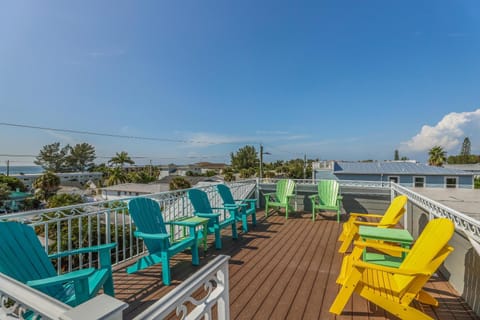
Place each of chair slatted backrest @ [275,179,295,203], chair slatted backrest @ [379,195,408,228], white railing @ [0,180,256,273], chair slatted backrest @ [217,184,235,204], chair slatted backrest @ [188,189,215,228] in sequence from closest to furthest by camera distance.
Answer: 1. white railing @ [0,180,256,273]
2. chair slatted backrest @ [379,195,408,228]
3. chair slatted backrest @ [188,189,215,228]
4. chair slatted backrest @ [217,184,235,204]
5. chair slatted backrest @ [275,179,295,203]

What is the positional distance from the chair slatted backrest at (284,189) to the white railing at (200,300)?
476cm

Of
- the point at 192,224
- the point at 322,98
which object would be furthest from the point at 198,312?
the point at 322,98

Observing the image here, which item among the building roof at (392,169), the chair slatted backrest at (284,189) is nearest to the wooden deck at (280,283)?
the chair slatted backrest at (284,189)

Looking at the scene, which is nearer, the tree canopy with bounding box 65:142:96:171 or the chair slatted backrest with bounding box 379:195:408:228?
the chair slatted backrest with bounding box 379:195:408:228

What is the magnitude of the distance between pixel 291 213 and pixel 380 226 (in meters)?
3.01

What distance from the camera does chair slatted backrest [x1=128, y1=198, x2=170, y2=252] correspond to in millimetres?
2652

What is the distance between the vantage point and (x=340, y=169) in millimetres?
17969

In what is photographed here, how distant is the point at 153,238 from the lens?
8.19 feet

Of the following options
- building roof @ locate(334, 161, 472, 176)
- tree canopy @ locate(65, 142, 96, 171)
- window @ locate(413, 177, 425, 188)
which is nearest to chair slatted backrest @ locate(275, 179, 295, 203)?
building roof @ locate(334, 161, 472, 176)

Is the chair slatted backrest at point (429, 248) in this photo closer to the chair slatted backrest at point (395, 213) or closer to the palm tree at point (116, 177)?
the chair slatted backrest at point (395, 213)

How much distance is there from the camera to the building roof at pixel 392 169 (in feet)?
48.2

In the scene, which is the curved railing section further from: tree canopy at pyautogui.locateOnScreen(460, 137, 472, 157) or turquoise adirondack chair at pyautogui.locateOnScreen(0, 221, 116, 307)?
tree canopy at pyautogui.locateOnScreen(460, 137, 472, 157)

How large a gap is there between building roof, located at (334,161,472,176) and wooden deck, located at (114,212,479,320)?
14123 millimetres

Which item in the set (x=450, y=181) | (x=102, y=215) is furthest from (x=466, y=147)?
(x=102, y=215)
